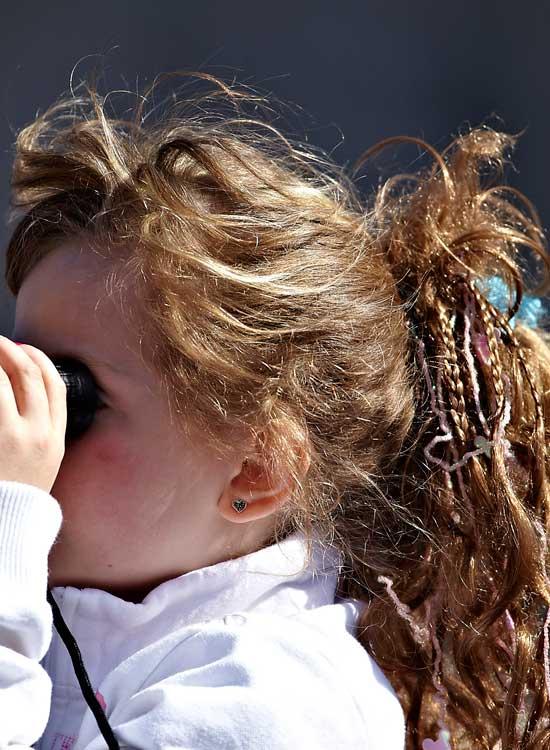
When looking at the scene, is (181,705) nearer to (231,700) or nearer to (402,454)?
(231,700)

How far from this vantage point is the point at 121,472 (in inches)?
48.0

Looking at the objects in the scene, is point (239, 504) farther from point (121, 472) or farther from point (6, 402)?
point (6, 402)

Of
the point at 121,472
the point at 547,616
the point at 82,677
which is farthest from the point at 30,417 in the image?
the point at 547,616

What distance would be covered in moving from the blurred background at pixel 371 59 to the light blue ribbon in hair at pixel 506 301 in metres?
1.18

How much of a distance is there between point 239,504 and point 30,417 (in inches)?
11.5

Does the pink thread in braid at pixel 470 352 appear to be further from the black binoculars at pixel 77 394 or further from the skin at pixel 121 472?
the black binoculars at pixel 77 394

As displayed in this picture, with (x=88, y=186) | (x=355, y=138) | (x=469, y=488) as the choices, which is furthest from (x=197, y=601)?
(x=355, y=138)

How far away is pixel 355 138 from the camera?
9.52 ft

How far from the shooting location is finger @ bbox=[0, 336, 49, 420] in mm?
1130

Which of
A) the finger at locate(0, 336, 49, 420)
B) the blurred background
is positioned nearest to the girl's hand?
the finger at locate(0, 336, 49, 420)

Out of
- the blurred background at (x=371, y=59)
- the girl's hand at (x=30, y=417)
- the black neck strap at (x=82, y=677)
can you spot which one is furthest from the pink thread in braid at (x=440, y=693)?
the blurred background at (x=371, y=59)

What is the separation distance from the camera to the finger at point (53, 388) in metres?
1.15

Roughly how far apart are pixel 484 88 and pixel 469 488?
1.88 metres

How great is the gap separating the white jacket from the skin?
0.04 meters
